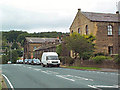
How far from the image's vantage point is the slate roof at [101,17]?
46.0m

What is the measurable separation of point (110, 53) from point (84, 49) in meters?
10.3

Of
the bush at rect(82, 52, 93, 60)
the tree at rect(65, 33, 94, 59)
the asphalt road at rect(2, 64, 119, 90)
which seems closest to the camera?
the asphalt road at rect(2, 64, 119, 90)

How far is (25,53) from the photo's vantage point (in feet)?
368

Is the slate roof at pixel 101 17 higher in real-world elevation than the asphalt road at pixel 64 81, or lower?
higher

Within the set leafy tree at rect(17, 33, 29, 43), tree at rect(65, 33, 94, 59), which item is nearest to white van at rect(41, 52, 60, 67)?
tree at rect(65, 33, 94, 59)

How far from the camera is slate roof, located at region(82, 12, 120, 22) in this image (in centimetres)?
4600

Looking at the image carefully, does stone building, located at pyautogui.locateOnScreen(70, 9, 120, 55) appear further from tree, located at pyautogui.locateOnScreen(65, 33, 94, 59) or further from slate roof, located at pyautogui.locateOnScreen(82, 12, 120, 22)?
tree, located at pyautogui.locateOnScreen(65, 33, 94, 59)

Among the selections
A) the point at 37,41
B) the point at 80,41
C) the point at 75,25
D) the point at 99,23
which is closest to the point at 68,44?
the point at 80,41

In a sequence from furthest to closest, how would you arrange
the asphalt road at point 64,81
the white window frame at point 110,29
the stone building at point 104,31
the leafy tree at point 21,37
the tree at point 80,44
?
the leafy tree at point 21,37 → the white window frame at point 110,29 → the stone building at point 104,31 → the tree at point 80,44 → the asphalt road at point 64,81

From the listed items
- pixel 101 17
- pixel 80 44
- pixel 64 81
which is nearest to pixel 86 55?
pixel 80 44

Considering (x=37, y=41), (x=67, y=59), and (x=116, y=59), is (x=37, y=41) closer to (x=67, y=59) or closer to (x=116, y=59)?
(x=67, y=59)

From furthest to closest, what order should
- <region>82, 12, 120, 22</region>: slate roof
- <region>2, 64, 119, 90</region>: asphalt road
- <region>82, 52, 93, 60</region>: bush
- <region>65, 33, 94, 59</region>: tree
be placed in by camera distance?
<region>82, 12, 120, 22</region>: slate roof
<region>82, 52, 93, 60</region>: bush
<region>65, 33, 94, 59</region>: tree
<region>2, 64, 119, 90</region>: asphalt road

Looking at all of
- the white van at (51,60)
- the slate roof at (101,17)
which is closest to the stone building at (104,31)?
the slate roof at (101,17)

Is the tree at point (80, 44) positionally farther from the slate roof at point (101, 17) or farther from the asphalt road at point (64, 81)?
the asphalt road at point (64, 81)
